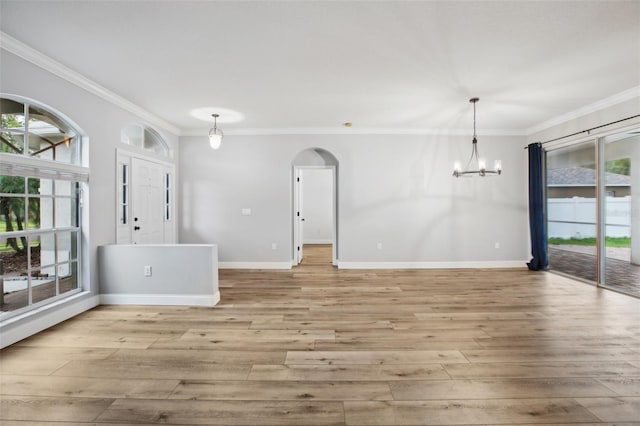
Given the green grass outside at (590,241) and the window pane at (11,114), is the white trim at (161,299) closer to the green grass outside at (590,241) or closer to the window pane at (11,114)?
the window pane at (11,114)

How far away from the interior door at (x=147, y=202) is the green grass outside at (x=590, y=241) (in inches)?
283

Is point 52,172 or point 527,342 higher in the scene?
point 52,172

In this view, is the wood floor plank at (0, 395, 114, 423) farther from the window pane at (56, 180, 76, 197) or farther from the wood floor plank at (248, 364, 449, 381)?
the window pane at (56, 180, 76, 197)

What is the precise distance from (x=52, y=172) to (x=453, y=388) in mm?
4224

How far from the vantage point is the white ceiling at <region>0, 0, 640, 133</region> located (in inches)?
86.0

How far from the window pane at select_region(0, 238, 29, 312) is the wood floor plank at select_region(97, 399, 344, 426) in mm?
1891

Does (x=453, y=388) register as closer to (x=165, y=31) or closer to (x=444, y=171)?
(x=165, y=31)

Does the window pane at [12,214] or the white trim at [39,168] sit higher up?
the white trim at [39,168]

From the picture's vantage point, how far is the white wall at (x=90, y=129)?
2646 mm

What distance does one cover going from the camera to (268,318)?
3.14m

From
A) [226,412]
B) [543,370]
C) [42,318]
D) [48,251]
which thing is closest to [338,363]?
[226,412]

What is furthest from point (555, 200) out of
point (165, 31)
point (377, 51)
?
point (165, 31)

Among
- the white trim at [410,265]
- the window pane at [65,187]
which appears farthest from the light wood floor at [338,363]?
the white trim at [410,265]

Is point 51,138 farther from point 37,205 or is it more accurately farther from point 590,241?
point 590,241
